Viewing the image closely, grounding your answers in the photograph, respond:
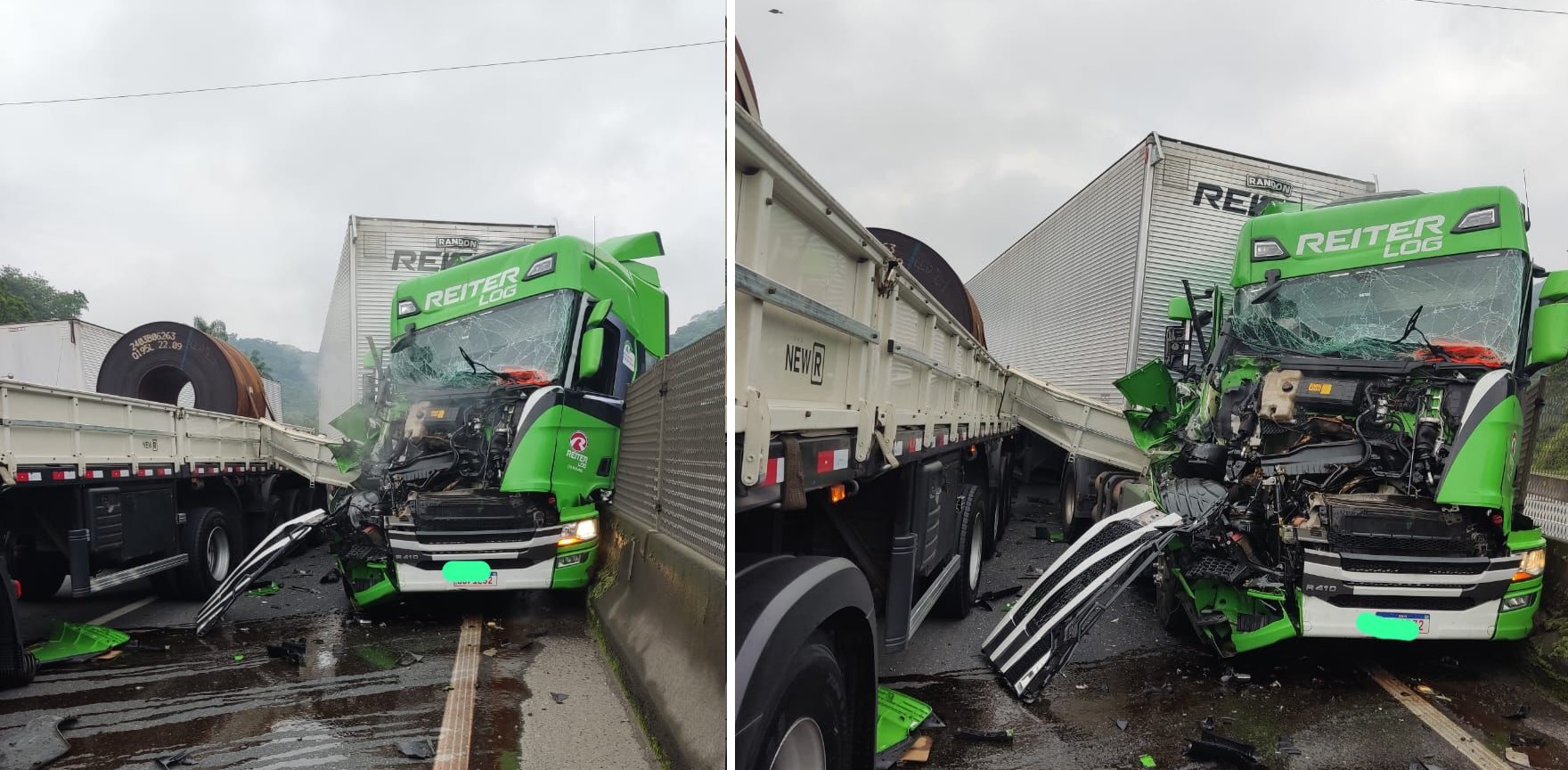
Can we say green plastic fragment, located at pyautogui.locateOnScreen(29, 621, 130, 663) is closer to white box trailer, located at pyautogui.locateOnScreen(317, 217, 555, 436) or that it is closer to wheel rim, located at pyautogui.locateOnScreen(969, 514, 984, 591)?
white box trailer, located at pyautogui.locateOnScreen(317, 217, 555, 436)

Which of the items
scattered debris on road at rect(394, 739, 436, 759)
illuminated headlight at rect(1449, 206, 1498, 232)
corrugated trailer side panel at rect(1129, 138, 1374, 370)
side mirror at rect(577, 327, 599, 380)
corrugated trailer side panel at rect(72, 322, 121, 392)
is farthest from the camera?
corrugated trailer side panel at rect(1129, 138, 1374, 370)

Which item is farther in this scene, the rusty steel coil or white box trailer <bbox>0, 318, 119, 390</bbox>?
the rusty steel coil

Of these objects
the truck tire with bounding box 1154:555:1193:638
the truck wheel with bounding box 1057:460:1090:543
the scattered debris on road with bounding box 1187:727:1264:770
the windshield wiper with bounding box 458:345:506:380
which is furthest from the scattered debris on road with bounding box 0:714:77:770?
the truck wheel with bounding box 1057:460:1090:543

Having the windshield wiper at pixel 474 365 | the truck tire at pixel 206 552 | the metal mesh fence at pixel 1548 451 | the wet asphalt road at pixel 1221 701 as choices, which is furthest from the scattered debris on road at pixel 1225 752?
the truck tire at pixel 206 552

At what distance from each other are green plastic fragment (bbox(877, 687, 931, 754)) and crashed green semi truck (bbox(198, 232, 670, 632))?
6.85 ft

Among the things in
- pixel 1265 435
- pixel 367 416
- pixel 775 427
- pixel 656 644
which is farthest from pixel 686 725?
pixel 1265 435

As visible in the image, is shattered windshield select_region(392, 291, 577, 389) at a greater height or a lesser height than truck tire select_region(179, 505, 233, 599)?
greater

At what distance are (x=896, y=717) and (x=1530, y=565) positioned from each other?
3403 mm

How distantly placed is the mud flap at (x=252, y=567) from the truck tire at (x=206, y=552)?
50 cm

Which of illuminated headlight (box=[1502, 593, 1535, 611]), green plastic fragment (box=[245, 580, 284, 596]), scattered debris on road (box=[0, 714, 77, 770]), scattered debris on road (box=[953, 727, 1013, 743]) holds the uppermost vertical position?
illuminated headlight (box=[1502, 593, 1535, 611])

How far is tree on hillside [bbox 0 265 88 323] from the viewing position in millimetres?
2379

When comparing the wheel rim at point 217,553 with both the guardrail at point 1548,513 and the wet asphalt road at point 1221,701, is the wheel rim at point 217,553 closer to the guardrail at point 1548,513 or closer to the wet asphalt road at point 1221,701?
the wet asphalt road at point 1221,701

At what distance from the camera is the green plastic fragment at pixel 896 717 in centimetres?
336

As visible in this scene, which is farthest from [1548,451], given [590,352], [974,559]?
Answer: [590,352]
